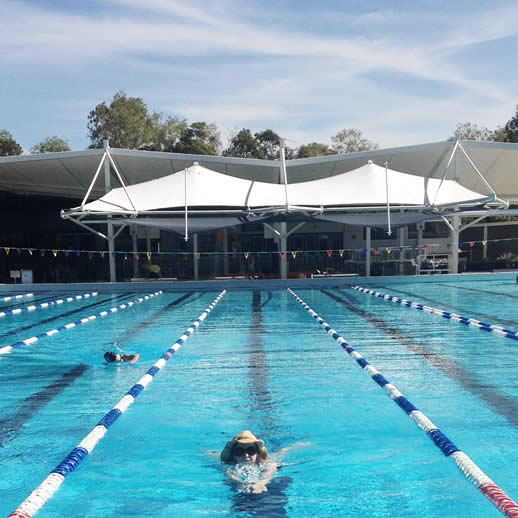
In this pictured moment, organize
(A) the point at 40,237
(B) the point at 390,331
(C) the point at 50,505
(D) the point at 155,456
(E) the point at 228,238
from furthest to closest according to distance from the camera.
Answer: (A) the point at 40,237, (E) the point at 228,238, (B) the point at 390,331, (D) the point at 155,456, (C) the point at 50,505

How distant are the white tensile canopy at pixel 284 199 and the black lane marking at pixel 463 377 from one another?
6.83m

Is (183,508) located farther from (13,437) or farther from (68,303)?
(68,303)

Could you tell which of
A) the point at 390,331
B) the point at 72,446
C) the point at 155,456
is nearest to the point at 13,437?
the point at 72,446

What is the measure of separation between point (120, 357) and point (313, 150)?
39.7 metres

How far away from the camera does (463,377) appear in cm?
627

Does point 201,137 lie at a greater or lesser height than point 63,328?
greater

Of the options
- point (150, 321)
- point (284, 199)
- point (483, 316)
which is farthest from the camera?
point (284, 199)

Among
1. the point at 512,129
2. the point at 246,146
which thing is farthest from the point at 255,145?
the point at 512,129

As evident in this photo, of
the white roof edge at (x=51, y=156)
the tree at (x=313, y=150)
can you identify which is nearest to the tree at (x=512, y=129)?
the tree at (x=313, y=150)

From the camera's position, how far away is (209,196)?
53.8ft

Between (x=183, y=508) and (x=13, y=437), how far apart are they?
1891 mm

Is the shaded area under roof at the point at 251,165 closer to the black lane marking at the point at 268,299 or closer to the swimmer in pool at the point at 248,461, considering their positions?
the black lane marking at the point at 268,299

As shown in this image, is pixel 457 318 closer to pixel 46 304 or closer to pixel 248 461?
pixel 248 461

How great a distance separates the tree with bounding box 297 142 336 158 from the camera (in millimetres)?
45094
